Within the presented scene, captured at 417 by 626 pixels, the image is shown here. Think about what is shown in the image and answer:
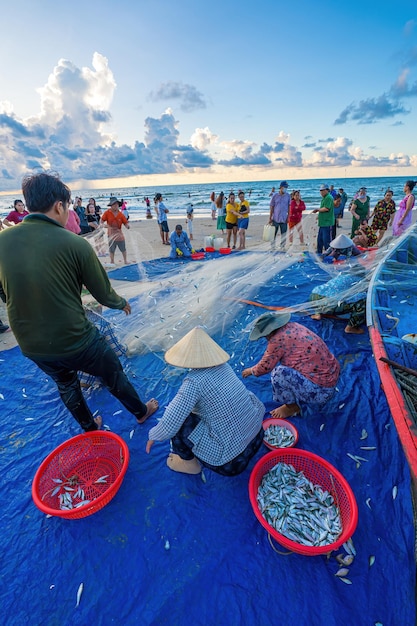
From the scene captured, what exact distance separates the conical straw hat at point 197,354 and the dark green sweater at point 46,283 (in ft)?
2.48

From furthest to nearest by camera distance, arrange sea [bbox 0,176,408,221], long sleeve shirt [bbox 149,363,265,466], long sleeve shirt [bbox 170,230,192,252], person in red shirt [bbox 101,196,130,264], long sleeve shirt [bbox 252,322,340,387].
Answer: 1. sea [bbox 0,176,408,221]
2. long sleeve shirt [bbox 170,230,192,252]
3. person in red shirt [bbox 101,196,130,264]
4. long sleeve shirt [bbox 252,322,340,387]
5. long sleeve shirt [bbox 149,363,265,466]

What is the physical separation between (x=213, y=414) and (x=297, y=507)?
0.90 m

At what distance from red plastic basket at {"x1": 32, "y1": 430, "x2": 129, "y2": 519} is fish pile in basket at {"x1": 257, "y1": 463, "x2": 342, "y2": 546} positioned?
1137mm

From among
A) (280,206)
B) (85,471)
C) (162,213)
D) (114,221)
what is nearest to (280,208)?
(280,206)

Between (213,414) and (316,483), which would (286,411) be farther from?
(213,414)

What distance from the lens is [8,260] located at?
1.84 metres

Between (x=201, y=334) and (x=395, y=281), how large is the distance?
3.56 m

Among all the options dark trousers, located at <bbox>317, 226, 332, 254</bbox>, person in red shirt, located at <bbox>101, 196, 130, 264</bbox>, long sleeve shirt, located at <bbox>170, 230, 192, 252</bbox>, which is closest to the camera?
person in red shirt, located at <bbox>101, 196, 130, 264</bbox>

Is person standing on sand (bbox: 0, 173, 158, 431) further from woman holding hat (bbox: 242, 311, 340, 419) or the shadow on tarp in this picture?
woman holding hat (bbox: 242, 311, 340, 419)

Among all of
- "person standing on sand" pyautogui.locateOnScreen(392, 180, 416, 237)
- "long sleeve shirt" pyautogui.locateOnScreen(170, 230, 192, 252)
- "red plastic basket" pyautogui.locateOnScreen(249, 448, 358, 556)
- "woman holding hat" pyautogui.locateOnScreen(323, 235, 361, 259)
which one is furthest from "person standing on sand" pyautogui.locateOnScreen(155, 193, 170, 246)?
"red plastic basket" pyautogui.locateOnScreen(249, 448, 358, 556)

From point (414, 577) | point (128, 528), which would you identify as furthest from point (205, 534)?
point (414, 577)

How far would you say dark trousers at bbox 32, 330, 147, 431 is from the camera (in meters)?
2.24

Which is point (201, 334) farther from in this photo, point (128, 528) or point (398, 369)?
point (398, 369)

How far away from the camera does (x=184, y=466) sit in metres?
2.42
